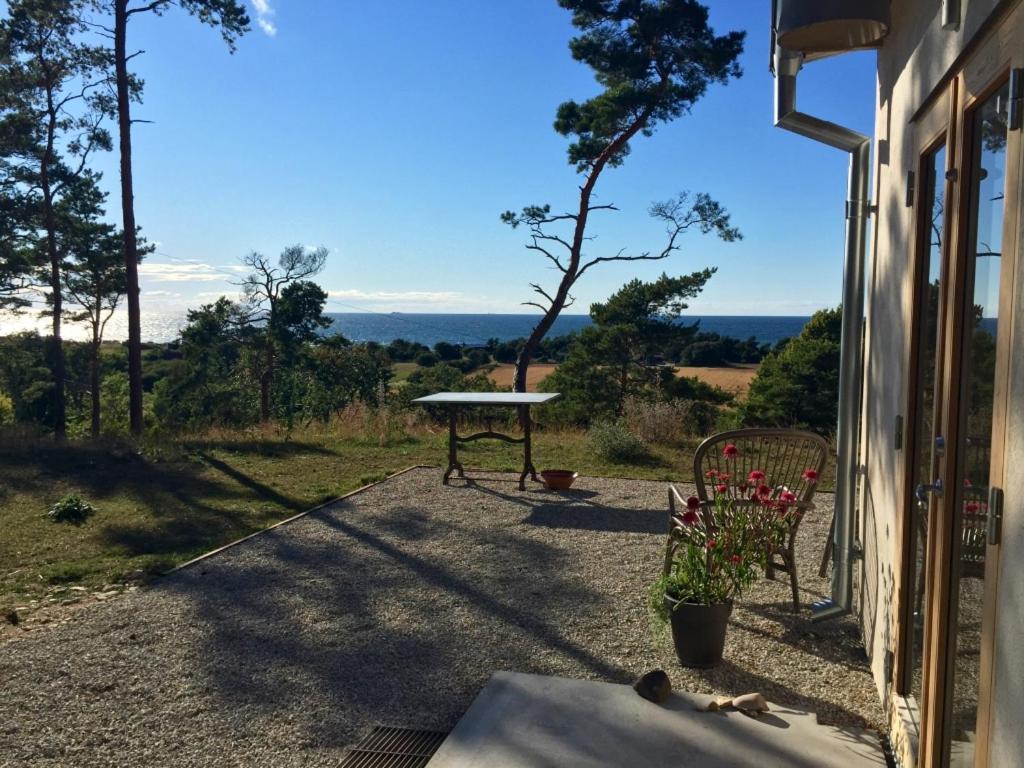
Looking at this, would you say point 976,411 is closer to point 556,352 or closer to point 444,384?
point 444,384

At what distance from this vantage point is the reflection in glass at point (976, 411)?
1.78m

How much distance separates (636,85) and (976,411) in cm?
1345

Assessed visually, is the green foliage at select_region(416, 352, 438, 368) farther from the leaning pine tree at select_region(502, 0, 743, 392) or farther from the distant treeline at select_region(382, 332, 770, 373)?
the leaning pine tree at select_region(502, 0, 743, 392)

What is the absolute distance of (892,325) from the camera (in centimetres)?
308

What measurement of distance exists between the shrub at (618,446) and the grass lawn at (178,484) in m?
0.17

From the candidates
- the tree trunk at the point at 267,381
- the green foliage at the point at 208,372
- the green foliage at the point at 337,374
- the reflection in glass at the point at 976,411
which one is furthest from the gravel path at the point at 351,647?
the green foliage at the point at 208,372

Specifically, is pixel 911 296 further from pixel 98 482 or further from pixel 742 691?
pixel 98 482

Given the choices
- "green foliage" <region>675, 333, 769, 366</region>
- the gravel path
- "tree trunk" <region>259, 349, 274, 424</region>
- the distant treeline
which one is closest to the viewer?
the gravel path

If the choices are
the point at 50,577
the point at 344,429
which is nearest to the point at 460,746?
the point at 50,577

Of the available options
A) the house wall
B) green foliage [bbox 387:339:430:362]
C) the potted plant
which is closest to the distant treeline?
green foliage [bbox 387:339:430:362]

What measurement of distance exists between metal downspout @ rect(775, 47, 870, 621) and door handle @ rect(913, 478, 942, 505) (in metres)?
1.30

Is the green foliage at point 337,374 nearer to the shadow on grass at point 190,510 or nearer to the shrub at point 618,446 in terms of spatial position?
the shrub at point 618,446

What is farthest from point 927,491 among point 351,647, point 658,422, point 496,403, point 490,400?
point 658,422

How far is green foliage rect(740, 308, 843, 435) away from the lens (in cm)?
1502
